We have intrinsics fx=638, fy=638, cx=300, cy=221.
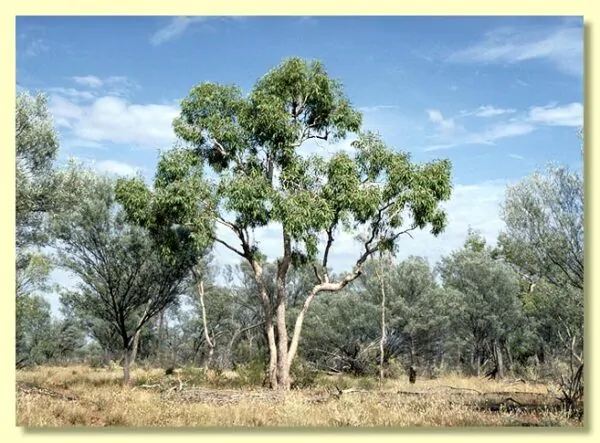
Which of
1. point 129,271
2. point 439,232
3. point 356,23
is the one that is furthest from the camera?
point 129,271

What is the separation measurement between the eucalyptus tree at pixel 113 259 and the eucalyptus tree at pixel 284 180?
117cm

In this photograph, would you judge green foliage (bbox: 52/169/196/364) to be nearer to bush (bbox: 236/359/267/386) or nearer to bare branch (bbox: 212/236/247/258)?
bare branch (bbox: 212/236/247/258)

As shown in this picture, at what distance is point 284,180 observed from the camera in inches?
525

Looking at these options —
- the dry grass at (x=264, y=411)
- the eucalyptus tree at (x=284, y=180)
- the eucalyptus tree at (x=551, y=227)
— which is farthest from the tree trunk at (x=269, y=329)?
the eucalyptus tree at (x=551, y=227)

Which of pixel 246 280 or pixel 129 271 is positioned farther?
pixel 246 280

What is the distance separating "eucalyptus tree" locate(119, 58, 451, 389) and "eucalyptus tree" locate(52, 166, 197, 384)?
1175 mm

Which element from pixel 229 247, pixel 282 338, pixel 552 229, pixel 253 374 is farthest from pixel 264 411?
pixel 253 374

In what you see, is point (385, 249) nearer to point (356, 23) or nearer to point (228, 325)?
point (356, 23)

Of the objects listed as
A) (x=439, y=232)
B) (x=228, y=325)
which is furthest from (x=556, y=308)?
(x=228, y=325)

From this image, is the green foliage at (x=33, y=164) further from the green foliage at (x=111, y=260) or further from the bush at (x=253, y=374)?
the bush at (x=253, y=374)

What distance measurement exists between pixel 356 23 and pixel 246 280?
59.9ft

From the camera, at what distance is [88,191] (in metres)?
14.7

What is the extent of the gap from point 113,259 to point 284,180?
217 inches

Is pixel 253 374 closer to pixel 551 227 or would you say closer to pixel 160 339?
pixel 551 227
